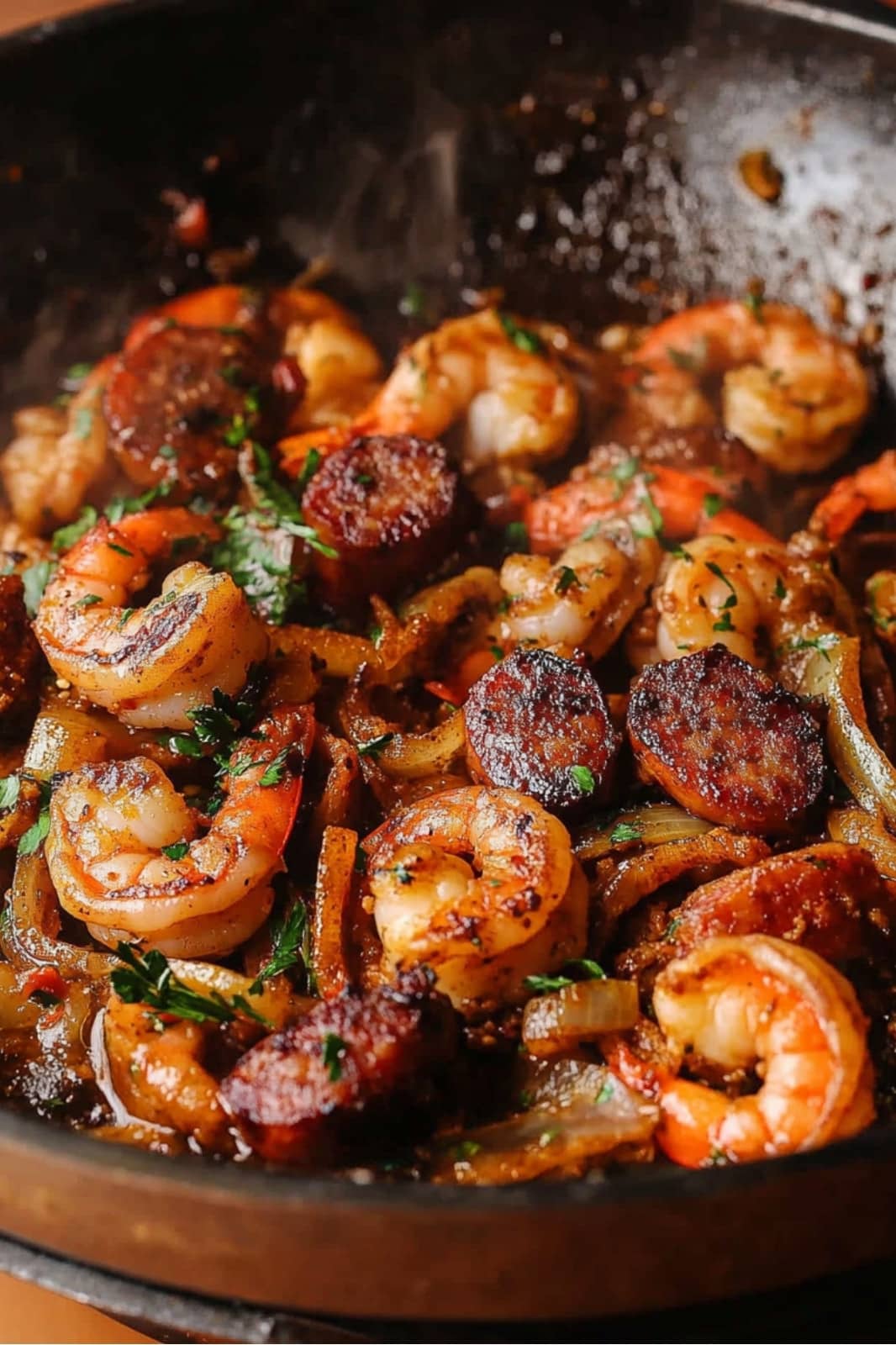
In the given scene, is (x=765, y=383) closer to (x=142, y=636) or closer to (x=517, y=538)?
(x=517, y=538)

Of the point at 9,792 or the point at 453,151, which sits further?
the point at 453,151

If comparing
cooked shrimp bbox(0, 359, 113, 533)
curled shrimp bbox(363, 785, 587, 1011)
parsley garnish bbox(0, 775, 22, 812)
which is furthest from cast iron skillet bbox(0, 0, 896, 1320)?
curled shrimp bbox(363, 785, 587, 1011)

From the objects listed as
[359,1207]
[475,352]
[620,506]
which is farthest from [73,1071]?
[475,352]

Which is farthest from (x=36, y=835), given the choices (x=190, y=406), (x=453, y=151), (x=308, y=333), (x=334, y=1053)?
(x=453, y=151)

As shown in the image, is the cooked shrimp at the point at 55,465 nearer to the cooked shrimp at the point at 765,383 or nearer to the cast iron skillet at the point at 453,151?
the cast iron skillet at the point at 453,151

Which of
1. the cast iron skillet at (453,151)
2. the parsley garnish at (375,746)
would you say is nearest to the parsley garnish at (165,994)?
the parsley garnish at (375,746)
